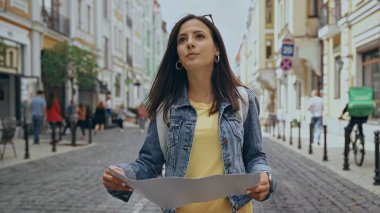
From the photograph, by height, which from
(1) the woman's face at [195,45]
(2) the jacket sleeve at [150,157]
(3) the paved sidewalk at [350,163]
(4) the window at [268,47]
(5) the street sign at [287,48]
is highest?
(4) the window at [268,47]

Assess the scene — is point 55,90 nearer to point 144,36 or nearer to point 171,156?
point 171,156

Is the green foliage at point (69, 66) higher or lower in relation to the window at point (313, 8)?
lower

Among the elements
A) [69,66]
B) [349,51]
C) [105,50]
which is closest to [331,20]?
[349,51]

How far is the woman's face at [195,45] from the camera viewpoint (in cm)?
218

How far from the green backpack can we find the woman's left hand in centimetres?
853

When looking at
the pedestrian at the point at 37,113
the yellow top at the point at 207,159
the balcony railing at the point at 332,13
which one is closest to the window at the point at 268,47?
the balcony railing at the point at 332,13

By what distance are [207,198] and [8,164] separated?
961cm

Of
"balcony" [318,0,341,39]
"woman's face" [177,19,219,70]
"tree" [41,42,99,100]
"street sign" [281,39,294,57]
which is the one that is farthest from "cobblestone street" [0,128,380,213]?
"balcony" [318,0,341,39]

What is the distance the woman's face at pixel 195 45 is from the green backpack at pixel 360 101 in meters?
8.37

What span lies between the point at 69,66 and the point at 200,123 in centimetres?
1979

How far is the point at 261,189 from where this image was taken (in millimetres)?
1953

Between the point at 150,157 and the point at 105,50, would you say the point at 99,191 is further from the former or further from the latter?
the point at 105,50

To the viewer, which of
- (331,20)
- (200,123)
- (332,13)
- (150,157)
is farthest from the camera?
(331,20)

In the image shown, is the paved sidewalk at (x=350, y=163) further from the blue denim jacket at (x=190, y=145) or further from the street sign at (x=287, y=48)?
the street sign at (x=287, y=48)
